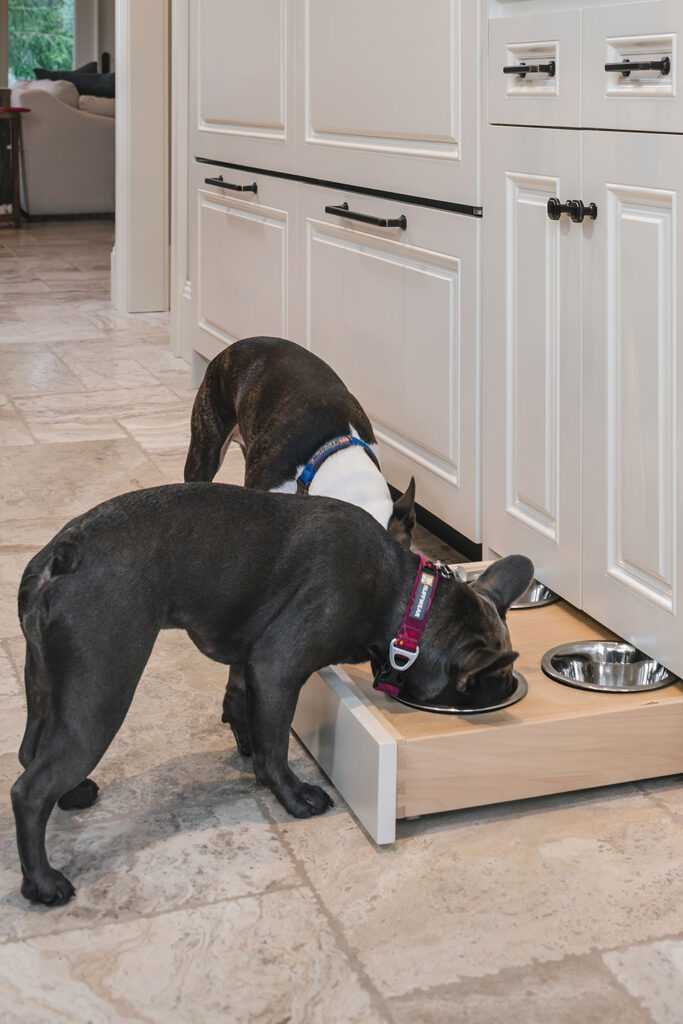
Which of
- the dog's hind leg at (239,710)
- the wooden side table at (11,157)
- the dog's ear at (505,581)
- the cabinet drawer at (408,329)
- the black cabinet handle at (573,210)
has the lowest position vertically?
the dog's hind leg at (239,710)

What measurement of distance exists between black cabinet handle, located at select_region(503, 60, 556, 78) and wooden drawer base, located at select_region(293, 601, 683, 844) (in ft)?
3.54

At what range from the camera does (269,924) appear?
1577mm

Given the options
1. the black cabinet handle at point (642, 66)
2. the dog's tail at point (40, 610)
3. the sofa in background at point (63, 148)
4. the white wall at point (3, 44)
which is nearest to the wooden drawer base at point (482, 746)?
the dog's tail at point (40, 610)

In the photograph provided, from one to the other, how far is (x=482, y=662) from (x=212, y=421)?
1.35 meters

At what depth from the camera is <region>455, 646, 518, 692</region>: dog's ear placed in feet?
5.67

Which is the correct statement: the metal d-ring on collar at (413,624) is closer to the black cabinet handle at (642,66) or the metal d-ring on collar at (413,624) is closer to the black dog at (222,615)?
the black dog at (222,615)

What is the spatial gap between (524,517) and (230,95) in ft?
7.48

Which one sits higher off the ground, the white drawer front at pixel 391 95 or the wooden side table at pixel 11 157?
the wooden side table at pixel 11 157

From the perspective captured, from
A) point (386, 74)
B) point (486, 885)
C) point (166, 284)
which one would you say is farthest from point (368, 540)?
point (166, 284)

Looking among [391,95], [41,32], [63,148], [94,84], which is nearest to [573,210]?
[391,95]

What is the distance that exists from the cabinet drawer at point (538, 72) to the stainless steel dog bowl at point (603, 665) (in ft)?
2.99

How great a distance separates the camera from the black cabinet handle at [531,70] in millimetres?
2172

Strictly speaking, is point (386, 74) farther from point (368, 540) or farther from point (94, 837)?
point (94, 837)

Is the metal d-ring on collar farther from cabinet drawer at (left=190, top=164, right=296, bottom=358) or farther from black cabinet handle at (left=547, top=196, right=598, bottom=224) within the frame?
cabinet drawer at (left=190, top=164, right=296, bottom=358)
